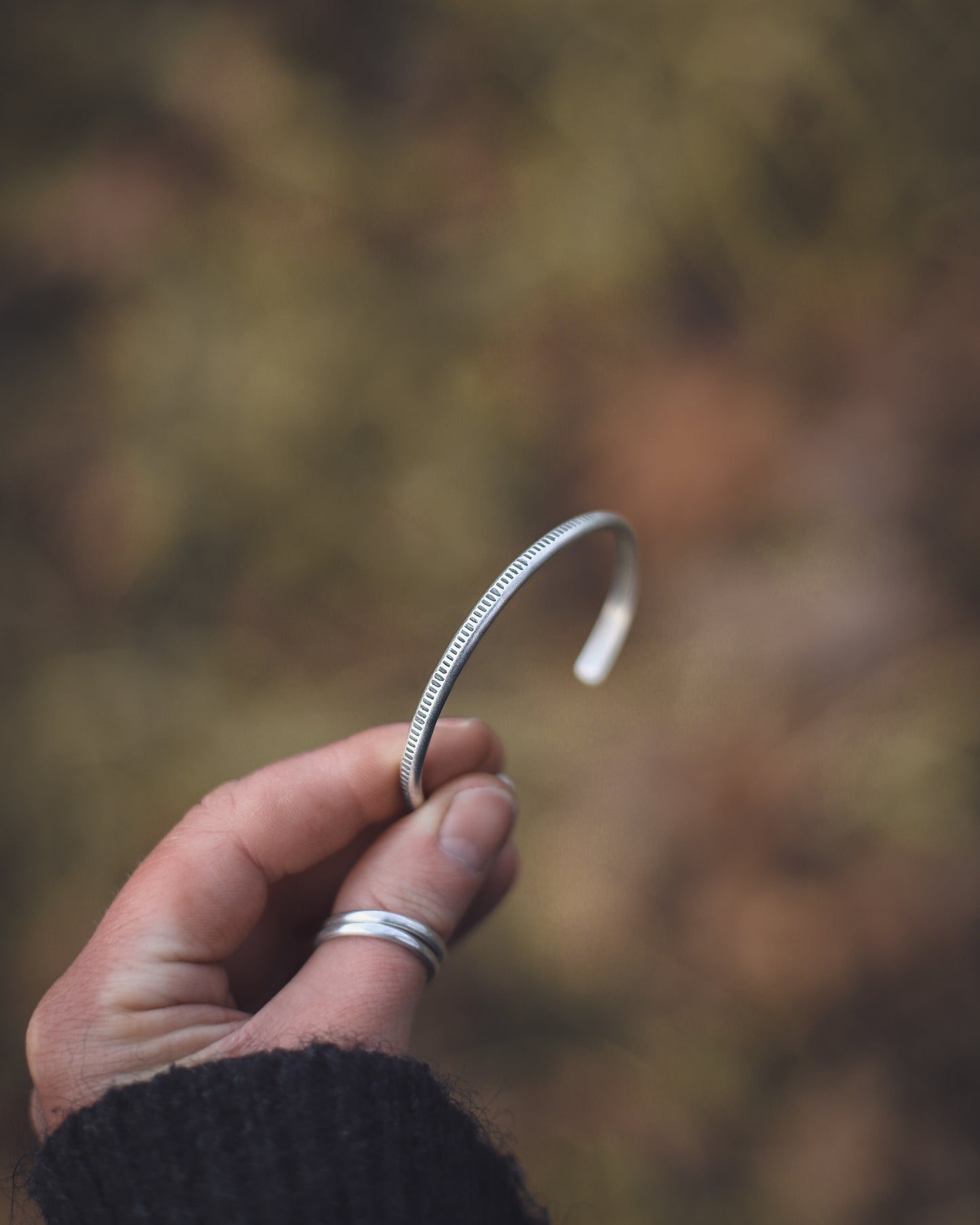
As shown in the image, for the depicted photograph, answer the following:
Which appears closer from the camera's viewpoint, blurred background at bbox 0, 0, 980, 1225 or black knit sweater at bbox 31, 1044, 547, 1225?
black knit sweater at bbox 31, 1044, 547, 1225

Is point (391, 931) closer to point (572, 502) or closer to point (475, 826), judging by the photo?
point (475, 826)

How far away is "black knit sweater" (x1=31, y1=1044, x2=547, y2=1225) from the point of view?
0.75 m

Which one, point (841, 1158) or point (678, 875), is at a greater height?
point (678, 875)

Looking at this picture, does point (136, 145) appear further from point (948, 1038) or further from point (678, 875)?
point (948, 1038)

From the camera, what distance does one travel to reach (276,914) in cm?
122

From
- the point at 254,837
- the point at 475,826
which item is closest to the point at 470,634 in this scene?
the point at 475,826

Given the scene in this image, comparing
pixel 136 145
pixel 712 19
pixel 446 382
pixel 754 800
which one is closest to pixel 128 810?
pixel 446 382

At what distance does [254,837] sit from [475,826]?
0.82ft

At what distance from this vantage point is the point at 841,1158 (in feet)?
5.71

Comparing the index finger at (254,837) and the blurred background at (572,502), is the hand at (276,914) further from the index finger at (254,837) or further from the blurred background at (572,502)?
the blurred background at (572,502)

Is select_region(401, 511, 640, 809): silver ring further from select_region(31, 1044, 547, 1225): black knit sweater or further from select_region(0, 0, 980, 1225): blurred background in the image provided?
select_region(0, 0, 980, 1225): blurred background

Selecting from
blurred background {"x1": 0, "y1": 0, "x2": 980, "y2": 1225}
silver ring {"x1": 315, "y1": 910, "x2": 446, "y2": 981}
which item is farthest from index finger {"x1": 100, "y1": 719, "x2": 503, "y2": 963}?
blurred background {"x1": 0, "y1": 0, "x2": 980, "y2": 1225}

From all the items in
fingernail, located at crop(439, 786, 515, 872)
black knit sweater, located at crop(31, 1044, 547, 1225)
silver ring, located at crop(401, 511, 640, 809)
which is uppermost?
silver ring, located at crop(401, 511, 640, 809)

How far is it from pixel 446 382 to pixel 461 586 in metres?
0.43
